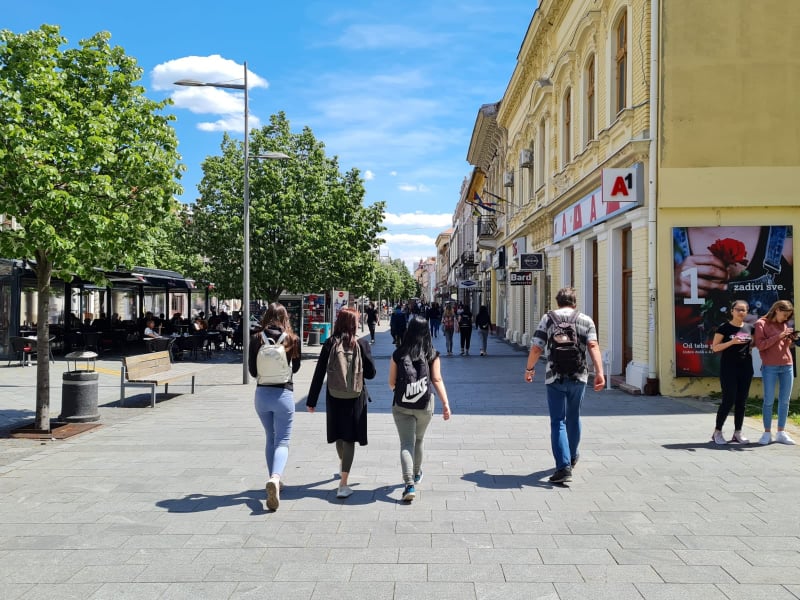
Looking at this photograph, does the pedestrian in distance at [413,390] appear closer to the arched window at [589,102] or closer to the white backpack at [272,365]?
the white backpack at [272,365]

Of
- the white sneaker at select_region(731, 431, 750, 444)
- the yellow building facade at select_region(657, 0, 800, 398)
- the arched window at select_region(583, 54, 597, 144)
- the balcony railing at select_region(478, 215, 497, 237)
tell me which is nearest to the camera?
the white sneaker at select_region(731, 431, 750, 444)

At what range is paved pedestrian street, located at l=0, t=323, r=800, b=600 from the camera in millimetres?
4195

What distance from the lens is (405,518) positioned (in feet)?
17.9

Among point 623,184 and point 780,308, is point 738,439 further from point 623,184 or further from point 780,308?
point 623,184

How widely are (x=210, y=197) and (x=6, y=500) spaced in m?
18.3

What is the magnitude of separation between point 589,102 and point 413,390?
1357 centimetres

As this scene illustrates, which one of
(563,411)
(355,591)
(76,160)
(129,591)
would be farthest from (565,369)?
(76,160)

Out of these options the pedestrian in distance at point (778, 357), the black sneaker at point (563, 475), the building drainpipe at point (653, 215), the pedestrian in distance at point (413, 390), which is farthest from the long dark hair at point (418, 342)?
the building drainpipe at point (653, 215)

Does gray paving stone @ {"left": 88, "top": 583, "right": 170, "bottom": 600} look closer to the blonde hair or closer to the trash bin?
the trash bin

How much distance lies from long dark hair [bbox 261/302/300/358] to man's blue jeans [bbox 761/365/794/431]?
5.54 meters

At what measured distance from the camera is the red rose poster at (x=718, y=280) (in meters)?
12.1

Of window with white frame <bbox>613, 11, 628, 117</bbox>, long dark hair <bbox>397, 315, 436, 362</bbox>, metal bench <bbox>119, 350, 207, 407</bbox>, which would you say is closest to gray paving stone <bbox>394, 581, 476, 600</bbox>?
long dark hair <bbox>397, 315, 436, 362</bbox>

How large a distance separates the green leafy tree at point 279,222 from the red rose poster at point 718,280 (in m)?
13.0

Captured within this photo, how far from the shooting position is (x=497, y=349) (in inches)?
1031
